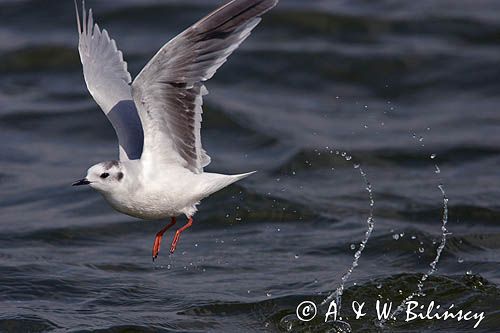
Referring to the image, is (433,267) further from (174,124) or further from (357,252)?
(174,124)

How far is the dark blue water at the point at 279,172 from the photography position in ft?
27.8

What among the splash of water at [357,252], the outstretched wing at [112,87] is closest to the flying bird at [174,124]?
the outstretched wing at [112,87]

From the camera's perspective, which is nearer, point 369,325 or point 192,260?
point 369,325

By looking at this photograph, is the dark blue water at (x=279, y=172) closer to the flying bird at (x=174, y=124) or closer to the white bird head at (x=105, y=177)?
the flying bird at (x=174, y=124)

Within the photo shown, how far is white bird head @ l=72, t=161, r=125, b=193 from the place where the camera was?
6.95m

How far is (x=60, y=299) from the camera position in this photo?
8547 mm

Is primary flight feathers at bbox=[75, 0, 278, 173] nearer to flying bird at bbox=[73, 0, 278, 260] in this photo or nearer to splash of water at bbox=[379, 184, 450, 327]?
flying bird at bbox=[73, 0, 278, 260]

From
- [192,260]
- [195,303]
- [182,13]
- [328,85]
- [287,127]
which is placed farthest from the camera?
[182,13]

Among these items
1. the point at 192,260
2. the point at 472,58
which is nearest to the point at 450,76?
the point at 472,58

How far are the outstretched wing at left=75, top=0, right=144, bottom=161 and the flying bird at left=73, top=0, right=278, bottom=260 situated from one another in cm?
12

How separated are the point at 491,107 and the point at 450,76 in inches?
42.1

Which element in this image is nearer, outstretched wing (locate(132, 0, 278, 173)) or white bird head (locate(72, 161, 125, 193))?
outstretched wing (locate(132, 0, 278, 173))

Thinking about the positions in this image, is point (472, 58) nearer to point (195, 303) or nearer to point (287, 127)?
point (287, 127)

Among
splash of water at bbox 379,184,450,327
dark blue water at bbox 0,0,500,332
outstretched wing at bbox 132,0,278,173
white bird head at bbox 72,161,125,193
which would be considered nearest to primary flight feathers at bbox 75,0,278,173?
outstretched wing at bbox 132,0,278,173
